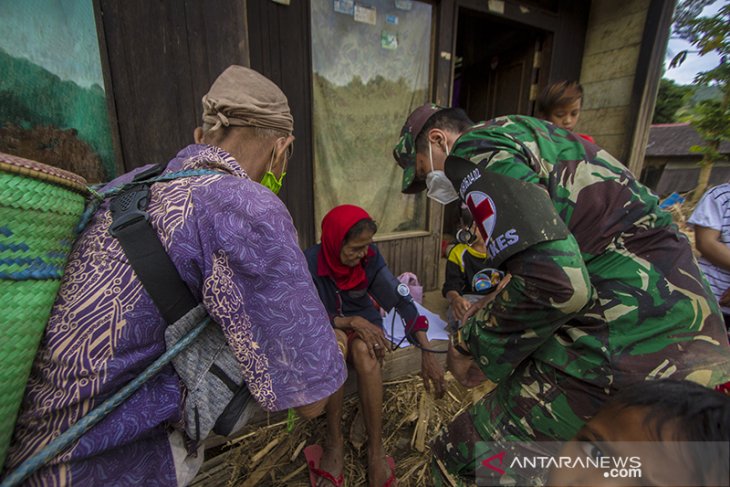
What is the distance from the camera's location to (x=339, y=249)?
8.22 feet

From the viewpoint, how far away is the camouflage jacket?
1129mm

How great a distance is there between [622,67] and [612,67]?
13 cm

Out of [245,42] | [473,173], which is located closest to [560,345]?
[473,173]

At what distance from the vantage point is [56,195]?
2.66 ft

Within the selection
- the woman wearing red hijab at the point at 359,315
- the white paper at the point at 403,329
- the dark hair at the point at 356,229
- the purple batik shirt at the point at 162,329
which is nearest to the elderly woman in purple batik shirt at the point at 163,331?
the purple batik shirt at the point at 162,329

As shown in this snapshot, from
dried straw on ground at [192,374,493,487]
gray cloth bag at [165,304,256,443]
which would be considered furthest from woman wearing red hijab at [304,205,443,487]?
gray cloth bag at [165,304,256,443]

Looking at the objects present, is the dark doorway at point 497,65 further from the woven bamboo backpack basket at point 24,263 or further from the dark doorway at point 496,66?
the woven bamboo backpack basket at point 24,263

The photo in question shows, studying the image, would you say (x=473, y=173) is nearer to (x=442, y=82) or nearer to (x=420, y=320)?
(x=420, y=320)

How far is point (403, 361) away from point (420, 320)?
0.61 meters

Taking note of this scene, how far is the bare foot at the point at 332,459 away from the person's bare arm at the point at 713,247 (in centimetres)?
285

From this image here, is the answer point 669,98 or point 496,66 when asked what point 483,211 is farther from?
point 669,98

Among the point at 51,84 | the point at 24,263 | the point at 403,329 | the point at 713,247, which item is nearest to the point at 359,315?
the point at 403,329

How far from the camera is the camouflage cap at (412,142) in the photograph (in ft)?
5.66

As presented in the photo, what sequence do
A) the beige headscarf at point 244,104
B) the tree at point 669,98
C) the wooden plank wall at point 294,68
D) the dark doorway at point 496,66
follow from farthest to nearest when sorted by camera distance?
the tree at point 669,98, the dark doorway at point 496,66, the wooden plank wall at point 294,68, the beige headscarf at point 244,104
